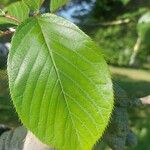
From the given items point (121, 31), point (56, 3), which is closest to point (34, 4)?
point (56, 3)

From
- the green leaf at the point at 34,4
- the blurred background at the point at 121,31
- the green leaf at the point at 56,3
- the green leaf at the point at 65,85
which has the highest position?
the green leaf at the point at 34,4

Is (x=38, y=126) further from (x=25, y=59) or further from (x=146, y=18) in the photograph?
(x=146, y=18)

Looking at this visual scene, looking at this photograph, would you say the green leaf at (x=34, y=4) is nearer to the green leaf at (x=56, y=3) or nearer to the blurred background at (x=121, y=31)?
the green leaf at (x=56, y=3)

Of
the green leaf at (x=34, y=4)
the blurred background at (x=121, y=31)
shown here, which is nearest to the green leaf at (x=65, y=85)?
the green leaf at (x=34, y=4)

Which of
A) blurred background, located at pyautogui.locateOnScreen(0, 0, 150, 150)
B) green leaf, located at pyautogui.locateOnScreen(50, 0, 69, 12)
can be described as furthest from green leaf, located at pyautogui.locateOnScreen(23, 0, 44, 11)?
blurred background, located at pyautogui.locateOnScreen(0, 0, 150, 150)

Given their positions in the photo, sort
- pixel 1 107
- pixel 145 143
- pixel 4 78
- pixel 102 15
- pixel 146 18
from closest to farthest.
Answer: pixel 4 78, pixel 146 18, pixel 145 143, pixel 1 107, pixel 102 15

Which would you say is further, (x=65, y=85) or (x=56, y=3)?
(x=56, y=3)

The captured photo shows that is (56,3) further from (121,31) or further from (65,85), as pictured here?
(121,31)

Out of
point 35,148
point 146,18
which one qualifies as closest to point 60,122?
point 35,148
